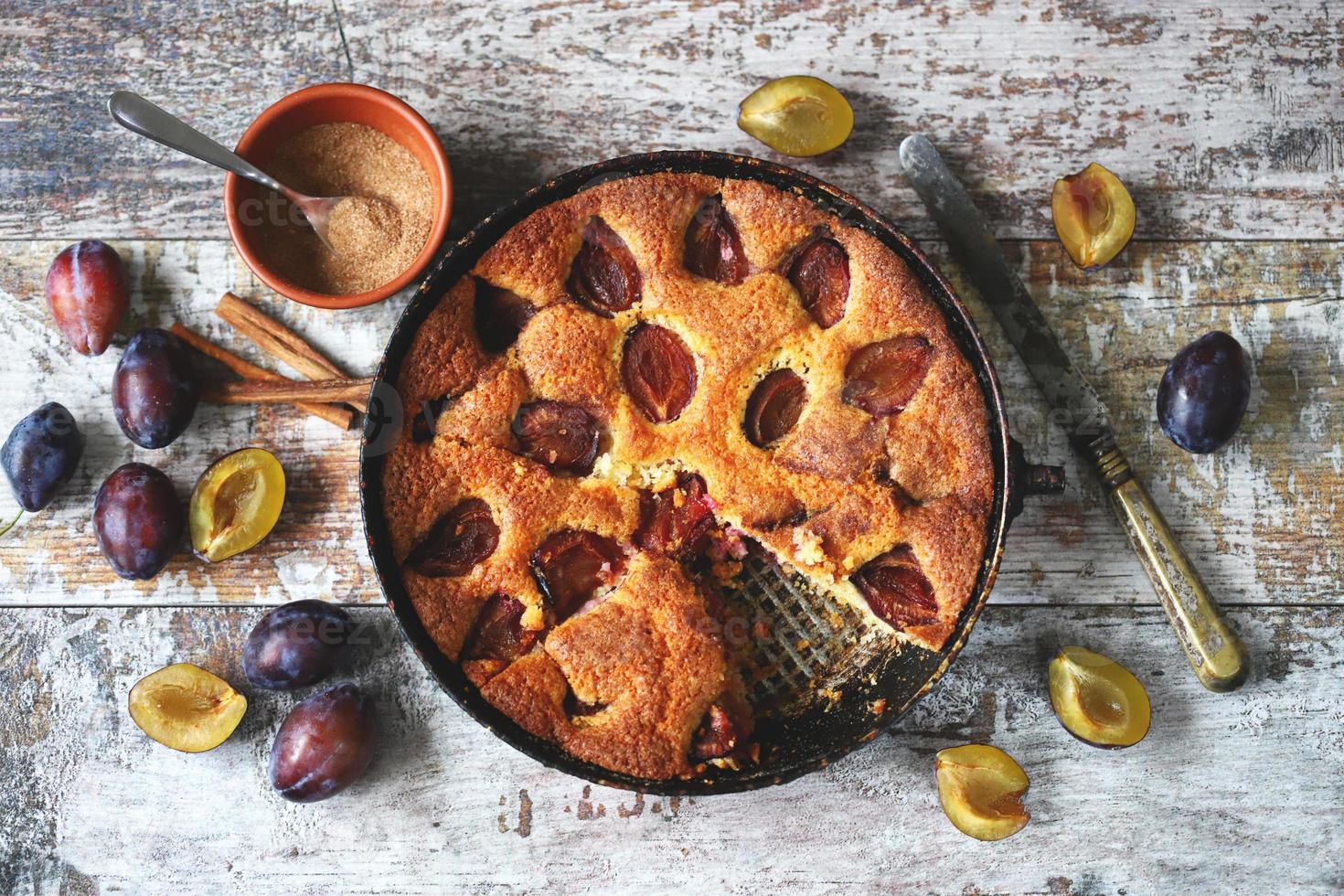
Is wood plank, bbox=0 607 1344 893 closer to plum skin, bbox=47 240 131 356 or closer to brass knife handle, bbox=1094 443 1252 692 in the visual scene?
brass knife handle, bbox=1094 443 1252 692

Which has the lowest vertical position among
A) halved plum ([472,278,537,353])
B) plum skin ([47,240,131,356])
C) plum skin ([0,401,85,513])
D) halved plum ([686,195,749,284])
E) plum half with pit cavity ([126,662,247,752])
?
plum half with pit cavity ([126,662,247,752])

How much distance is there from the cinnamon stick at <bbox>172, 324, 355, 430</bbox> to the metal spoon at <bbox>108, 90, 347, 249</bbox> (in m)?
Answer: 0.42

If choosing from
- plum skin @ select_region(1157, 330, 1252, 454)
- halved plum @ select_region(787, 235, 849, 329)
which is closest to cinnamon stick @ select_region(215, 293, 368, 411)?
halved plum @ select_region(787, 235, 849, 329)

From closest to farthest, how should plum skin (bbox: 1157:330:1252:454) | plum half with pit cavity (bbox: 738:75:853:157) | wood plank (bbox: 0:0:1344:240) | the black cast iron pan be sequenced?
the black cast iron pan → plum skin (bbox: 1157:330:1252:454) → plum half with pit cavity (bbox: 738:75:853:157) → wood plank (bbox: 0:0:1344:240)

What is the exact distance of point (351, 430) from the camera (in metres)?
2.30

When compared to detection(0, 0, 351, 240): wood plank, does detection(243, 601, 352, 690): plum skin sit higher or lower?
lower

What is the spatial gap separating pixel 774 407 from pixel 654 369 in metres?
0.26

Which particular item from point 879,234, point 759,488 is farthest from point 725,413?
point 879,234

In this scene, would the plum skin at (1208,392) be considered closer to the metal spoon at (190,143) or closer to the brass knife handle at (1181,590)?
the brass knife handle at (1181,590)

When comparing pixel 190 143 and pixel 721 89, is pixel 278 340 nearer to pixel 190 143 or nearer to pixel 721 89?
pixel 190 143

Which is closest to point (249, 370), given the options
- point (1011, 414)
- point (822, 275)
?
point (822, 275)

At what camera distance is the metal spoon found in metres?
2.04

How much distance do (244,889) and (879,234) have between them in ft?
6.93

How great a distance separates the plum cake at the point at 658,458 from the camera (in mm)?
1920
